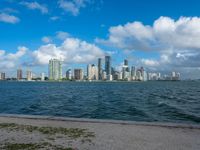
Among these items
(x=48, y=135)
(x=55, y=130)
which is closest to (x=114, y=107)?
(x=55, y=130)

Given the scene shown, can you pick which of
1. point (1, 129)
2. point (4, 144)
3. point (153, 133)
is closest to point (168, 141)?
point (153, 133)

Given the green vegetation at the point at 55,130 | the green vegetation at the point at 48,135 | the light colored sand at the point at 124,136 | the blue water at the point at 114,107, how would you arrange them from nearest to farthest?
1. the green vegetation at the point at 48,135
2. the light colored sand at the point at 124,136
3. the green vegetation at the point at 55,130
4. the blue water at the point at 114,107

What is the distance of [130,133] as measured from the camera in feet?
36.8

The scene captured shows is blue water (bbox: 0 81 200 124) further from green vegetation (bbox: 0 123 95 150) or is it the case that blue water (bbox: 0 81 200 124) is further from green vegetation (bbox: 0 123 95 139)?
green vegetation (bbox: 0 123 95 150)

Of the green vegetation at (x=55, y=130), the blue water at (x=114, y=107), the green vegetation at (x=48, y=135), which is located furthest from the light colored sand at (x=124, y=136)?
the blue water at (x=114, y=107)

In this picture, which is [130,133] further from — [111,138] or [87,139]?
[87,139]

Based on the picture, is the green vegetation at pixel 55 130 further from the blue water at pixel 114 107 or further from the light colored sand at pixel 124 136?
the blue water at pixel 114 107

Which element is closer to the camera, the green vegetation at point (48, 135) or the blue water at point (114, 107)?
the green vegetation at point (48, 135)

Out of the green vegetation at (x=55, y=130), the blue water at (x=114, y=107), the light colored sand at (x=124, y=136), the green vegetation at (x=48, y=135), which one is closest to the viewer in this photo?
the green vegetation at (x=48, y=135)

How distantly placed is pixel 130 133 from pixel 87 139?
202 centimetres

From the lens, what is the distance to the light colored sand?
9203 millimetres

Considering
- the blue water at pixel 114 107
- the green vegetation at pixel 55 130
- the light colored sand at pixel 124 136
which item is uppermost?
the green vegetation at pixel 55 130

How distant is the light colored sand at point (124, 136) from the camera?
9203 mm

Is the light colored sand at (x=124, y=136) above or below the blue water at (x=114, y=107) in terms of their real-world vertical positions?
above
